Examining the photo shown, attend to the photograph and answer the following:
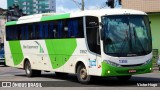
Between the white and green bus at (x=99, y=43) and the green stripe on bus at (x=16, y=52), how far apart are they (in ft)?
12.4

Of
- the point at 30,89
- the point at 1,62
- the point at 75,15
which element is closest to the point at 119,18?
the point at 75,15

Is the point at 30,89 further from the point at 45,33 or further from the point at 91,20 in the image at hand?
the point at 45,33

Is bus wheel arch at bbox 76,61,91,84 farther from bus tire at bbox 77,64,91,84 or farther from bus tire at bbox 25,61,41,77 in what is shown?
bus tire at bbox 25,61,41,77

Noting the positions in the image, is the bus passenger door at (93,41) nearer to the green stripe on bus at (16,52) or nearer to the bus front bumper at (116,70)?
the bus front bumper at (116,70)

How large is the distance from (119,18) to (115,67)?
6.38 feet

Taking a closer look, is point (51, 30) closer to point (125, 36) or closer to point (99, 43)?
point (99, 43)

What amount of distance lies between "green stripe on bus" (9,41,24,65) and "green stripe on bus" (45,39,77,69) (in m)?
3.88

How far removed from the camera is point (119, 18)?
58.2 ft

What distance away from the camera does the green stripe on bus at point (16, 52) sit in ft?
83.7

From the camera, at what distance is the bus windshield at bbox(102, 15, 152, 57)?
1739cm

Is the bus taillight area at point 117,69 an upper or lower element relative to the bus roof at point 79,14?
lower

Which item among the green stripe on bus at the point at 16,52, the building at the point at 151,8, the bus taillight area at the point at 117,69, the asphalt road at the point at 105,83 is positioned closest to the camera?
the asphalt road at the point at 105,83

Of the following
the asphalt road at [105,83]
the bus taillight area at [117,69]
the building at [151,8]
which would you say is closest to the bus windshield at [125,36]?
the bus taillight area at [117,69]

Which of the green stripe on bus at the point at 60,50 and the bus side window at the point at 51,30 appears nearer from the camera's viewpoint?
the green stripe on bus at the point at 60,50
